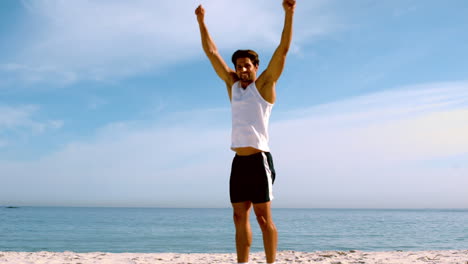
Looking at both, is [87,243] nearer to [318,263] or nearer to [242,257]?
[318,263]

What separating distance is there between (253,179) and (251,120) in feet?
1.50

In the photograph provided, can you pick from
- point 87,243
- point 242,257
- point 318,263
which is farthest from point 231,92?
point 87,243

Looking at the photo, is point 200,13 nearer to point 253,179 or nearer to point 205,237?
point 253,179

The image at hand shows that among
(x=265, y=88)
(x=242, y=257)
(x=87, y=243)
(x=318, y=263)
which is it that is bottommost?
(x=87, y=243)

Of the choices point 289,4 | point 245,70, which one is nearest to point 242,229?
point 245,70

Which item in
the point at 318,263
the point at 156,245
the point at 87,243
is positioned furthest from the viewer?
the point at 87,243

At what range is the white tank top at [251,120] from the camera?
3.38 metres

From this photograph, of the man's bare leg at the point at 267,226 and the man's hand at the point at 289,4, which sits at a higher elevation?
the man's hand at the point at 289,4

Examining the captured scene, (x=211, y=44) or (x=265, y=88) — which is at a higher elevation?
(x=211, y=44)

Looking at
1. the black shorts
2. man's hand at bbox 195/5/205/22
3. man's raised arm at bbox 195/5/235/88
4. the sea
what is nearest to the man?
the black shorts

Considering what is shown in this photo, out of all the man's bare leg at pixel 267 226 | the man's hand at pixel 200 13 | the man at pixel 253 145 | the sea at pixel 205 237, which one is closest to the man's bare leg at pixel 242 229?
the man at pixel 253 145

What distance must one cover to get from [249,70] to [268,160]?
0.74 meters

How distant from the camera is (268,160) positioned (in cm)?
342

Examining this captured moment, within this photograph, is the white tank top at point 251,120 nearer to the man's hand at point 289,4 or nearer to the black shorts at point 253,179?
the black shorts at point 253,179
